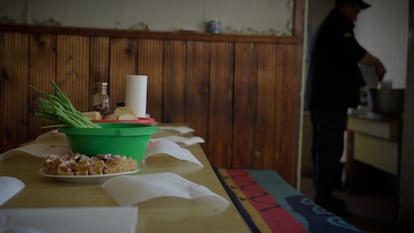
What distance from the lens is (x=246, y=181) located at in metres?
2.54

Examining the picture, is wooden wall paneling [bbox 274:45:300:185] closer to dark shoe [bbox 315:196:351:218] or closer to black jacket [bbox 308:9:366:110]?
black jacket [bbox 308:9:366:110]

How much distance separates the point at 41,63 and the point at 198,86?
109cm

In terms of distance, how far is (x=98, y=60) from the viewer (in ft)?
9.95

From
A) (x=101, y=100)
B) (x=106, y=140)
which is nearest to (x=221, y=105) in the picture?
(x=101, y=100)

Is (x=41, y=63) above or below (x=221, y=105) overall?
above

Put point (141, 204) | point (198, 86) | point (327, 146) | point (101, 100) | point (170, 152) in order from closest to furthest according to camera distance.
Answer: point (141, 204) < point (170, 152) < point (101, 100) < point (198, 86) < point (327, 146)

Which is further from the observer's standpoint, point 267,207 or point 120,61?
point 120,61

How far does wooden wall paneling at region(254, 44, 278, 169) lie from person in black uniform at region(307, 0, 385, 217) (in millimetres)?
1016

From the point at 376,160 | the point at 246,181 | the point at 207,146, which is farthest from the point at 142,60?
the point at 376,160

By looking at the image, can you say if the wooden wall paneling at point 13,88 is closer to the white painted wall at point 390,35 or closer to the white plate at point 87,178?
the white plate at point 87,178

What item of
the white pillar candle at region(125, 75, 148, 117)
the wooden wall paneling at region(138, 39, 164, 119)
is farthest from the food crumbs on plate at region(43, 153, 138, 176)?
the wooden wall paneling at region(138, 39, 164, 119)

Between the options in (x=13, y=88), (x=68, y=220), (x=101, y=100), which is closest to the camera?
(x=68, y=220)

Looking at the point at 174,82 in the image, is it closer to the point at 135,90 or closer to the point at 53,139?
the point at 135,90

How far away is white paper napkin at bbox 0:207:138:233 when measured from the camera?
0.67 metres
